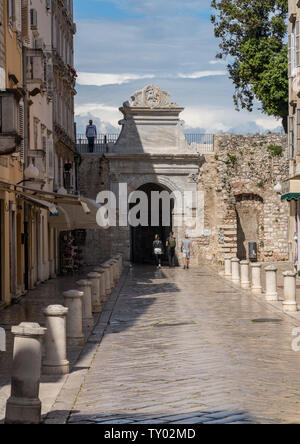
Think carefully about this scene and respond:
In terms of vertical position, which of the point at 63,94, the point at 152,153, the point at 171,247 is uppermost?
the point at 63,94

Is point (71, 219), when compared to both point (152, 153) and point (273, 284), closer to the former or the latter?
point (273, 284)

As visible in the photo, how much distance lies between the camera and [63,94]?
36.8m

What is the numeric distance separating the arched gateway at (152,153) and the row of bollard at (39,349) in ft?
72.3

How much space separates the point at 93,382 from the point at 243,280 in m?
A: 15.6

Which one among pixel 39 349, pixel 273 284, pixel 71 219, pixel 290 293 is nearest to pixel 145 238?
pixel 71 219

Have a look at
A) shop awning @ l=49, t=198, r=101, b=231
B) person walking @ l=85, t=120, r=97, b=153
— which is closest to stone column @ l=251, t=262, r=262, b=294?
shop awning @ l=49, t=198, r=101, b=231

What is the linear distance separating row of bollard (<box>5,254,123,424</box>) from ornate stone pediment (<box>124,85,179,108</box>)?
22.7 m

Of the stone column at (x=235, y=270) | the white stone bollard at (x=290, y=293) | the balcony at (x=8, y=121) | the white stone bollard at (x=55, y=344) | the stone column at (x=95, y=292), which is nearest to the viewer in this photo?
the white stone bollard at (x=55, y=344)

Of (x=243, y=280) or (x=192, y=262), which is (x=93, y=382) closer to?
(x=243, y=280)

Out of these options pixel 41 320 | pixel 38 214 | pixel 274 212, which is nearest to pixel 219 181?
pixel 274 212

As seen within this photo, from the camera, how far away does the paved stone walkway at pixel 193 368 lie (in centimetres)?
755

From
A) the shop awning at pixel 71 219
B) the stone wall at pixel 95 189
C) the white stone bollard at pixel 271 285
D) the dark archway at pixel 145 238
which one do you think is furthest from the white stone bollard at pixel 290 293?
the dark archway at pixel 145 238

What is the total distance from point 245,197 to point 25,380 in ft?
110

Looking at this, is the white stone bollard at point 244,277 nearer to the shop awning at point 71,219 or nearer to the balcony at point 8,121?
the shop awning at point 71,219
